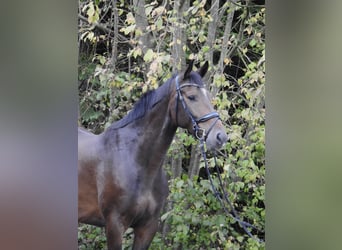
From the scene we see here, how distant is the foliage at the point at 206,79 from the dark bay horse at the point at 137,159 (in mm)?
48

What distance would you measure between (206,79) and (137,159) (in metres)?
0.44

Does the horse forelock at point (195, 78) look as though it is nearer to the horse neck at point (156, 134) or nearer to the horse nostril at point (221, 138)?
the horse neck at point (156, 134)

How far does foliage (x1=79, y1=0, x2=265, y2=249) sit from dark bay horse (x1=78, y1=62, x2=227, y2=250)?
0.16ft

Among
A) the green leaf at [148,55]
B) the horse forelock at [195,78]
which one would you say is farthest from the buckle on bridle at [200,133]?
the green leaf at [148,55]

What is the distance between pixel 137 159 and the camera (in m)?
1.86

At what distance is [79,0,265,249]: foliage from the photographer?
1.88 m

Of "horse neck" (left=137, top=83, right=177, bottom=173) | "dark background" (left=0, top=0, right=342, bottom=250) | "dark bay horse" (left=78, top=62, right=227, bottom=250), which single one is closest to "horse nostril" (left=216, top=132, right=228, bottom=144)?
"dark bay horse" (left=78, top=62, right=227, bottom=250)

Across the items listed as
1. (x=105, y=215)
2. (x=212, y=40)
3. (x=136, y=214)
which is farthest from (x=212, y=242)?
(x=212, y=40)

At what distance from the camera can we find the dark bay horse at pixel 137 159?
5.99ft

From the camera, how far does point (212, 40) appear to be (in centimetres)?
193
